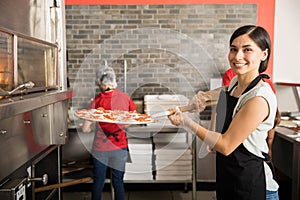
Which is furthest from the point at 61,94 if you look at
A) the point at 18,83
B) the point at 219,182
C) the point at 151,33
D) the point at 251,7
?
the point at 251,7

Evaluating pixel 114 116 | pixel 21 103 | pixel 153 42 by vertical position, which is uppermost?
pixel 153 42

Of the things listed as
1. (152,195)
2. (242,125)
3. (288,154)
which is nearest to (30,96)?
(242,125)

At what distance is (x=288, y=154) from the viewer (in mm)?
2738

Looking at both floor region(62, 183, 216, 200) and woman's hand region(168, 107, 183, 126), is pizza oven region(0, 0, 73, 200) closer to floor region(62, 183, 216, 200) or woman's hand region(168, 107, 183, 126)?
woman's hand region(168, 107, 183, 126)

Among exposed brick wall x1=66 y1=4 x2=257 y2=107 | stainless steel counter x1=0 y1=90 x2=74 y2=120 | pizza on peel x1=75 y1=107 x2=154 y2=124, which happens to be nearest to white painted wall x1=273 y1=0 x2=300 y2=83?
exposed brick wall x1=66 y1=4 x2=257 y2=107

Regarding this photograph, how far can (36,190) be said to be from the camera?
1.66 metres

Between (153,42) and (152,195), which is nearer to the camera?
(152,195)

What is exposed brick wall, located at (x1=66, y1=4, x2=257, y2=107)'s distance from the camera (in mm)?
3383

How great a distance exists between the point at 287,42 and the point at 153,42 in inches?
49.9

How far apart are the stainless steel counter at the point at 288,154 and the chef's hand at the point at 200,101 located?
0.88 meters

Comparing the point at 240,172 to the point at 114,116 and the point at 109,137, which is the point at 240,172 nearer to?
the point at 114,116

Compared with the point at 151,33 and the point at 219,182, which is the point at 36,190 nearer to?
the point at 219,182

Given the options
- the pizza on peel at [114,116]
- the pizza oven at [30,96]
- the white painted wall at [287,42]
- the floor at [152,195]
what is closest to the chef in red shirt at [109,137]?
the pizza on peel at [114,116]

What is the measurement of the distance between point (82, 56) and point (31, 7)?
1938 mm
